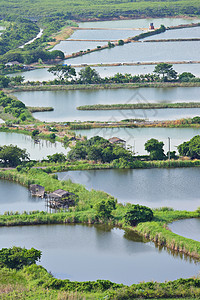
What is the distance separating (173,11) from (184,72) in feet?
144

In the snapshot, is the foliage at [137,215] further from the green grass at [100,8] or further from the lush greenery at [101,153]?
the green grass at [100,8]

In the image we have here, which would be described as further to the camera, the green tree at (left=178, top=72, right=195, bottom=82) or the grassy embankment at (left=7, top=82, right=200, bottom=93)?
the green tree at (left=178, top=72, right=195, bottom=82)

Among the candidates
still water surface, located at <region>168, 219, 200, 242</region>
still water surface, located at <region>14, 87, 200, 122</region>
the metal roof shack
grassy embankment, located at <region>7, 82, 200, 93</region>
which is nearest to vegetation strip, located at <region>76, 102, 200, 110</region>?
still water surface, located at <region>14, 87, 200, 122</region>

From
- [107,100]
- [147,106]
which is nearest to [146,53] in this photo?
[107,100]

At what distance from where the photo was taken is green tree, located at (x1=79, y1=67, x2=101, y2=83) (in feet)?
162

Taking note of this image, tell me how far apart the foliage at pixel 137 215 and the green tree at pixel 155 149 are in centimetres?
733

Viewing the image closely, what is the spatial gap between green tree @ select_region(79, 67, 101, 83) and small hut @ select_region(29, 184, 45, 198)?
2243 centimetres

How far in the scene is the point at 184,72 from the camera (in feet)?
165

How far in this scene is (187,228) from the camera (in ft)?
79.0

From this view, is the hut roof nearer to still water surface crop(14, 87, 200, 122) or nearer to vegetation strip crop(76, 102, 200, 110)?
still water surface crop(14, 87, 200, 122)

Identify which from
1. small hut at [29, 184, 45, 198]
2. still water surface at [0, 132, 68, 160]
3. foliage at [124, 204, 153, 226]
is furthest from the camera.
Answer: still water surface at [0, 132, 68, 160]

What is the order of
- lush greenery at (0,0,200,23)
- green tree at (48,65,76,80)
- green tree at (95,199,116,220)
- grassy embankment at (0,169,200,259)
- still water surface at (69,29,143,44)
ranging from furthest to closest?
lush greenery at (0,0,200,23)
still water surface at (69,29,143,44)
green tree at (48,65,76,80)
green tree at (95,199,116,220)
grassy embankment at (0,169,200,259)

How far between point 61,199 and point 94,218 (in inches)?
77.6

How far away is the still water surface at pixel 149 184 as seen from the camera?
2680 centimetres
